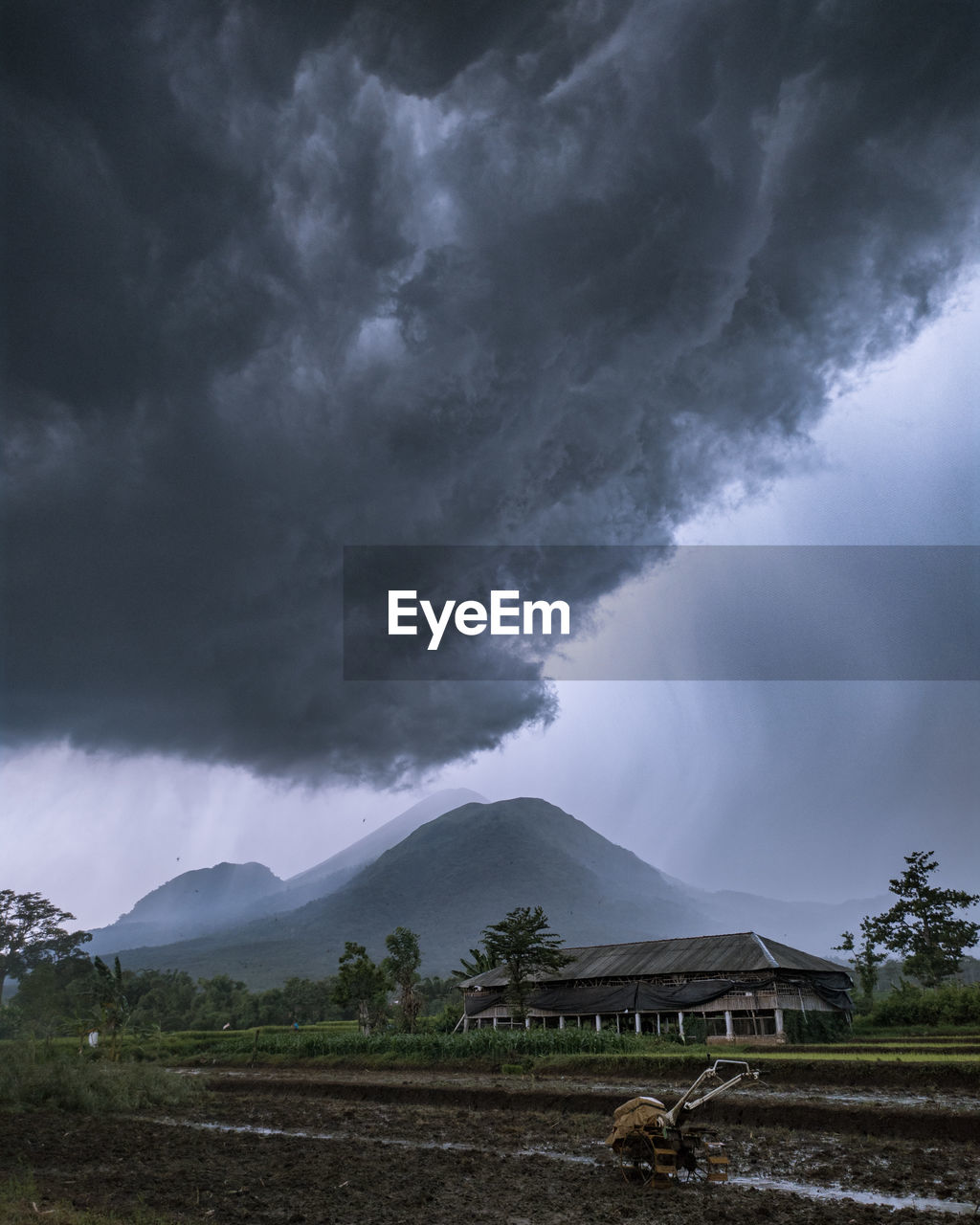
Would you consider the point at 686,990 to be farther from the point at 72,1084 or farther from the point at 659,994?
the point at 72,1084

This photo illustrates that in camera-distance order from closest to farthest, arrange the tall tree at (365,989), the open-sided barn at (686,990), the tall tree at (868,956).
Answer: the open-sided barn at (686,990)
the tall tree at (868,956)
the tall tree at (365,989)

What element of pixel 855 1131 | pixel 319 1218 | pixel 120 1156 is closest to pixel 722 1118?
pixel 855 1131

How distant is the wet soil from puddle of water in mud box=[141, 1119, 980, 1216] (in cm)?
9

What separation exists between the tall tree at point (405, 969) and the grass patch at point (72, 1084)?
25235 mm

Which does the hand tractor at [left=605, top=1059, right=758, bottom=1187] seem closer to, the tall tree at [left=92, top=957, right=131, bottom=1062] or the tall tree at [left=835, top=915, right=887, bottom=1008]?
the tall tree at [left=835, top=915, right=887, bottom=1008]

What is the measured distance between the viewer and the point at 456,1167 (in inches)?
650


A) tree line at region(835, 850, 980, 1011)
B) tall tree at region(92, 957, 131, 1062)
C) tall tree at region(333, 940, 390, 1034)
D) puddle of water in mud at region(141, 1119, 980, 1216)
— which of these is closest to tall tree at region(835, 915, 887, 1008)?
tree line at region(835, 850, 980, 1011)

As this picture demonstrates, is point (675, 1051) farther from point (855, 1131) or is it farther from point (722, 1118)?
point (855, 1131)

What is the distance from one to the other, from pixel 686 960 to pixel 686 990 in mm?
3752

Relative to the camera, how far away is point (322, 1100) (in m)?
31.4

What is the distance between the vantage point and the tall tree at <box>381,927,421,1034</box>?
55.9 metres

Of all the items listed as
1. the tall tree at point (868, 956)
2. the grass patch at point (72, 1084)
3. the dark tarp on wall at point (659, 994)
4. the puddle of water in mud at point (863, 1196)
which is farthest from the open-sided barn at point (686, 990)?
the puddle of water in mud at point (863, 1196)

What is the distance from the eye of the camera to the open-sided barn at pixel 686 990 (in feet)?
136

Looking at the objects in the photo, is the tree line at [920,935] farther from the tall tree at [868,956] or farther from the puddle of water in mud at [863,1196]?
the puddle of water in mud at [863,1196]
